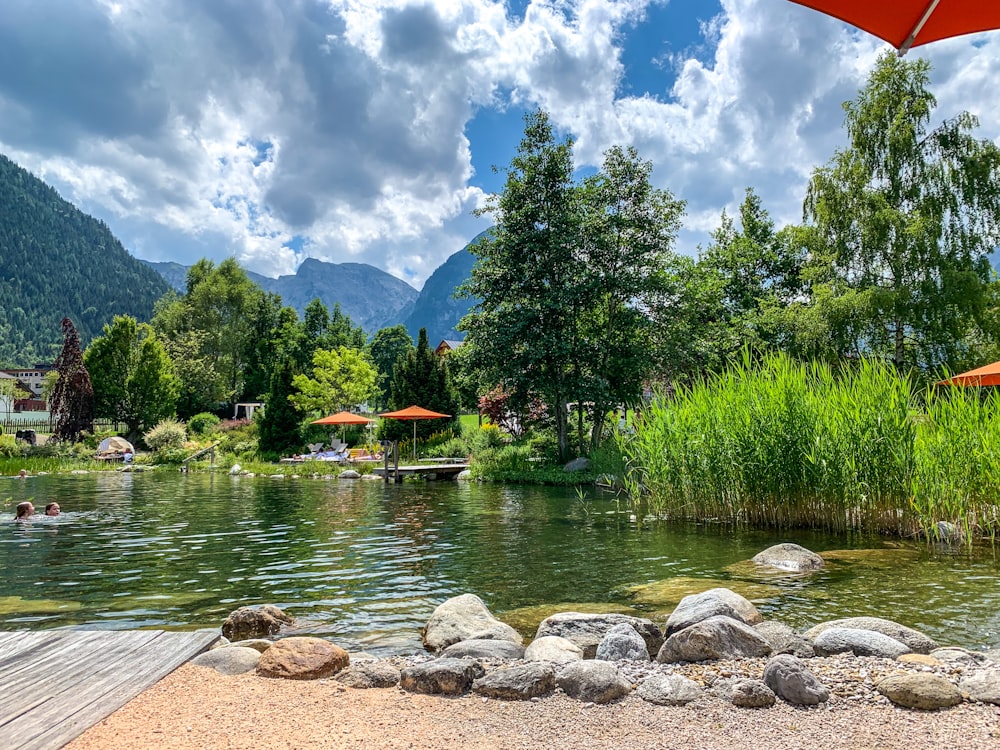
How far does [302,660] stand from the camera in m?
3.53

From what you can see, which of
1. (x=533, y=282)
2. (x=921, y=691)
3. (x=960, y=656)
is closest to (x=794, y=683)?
(x=921, y=691)

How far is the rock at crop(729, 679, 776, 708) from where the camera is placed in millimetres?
2957

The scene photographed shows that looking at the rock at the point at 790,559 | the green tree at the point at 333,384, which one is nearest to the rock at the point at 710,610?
the rock at the point at 790,559

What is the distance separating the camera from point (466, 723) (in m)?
2.77

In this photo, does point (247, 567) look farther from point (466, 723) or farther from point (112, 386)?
point (112, 386)

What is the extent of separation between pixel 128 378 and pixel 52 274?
156854mm

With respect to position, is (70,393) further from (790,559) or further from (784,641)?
(784,641)

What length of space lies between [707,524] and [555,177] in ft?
48.1

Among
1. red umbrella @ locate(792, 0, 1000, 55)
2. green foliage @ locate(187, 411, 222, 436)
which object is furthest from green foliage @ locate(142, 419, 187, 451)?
red umbrella @ locate(792, 0, 1000, 55)

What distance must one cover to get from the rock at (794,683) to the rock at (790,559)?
12.9 ft

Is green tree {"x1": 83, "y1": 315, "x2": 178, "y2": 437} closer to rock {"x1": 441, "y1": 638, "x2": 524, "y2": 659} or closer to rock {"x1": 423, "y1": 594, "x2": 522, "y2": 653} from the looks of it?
rock {"x1": 423, "y1": 594, "x2": 522, "y2": 653}

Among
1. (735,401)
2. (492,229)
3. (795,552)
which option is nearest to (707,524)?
(735,401)

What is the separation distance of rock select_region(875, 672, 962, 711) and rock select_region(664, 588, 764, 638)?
1.36 m

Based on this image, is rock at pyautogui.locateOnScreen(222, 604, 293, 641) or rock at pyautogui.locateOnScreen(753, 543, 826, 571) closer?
rock at pyautogui.locateOnScreen(222, 604, 293, 641)
